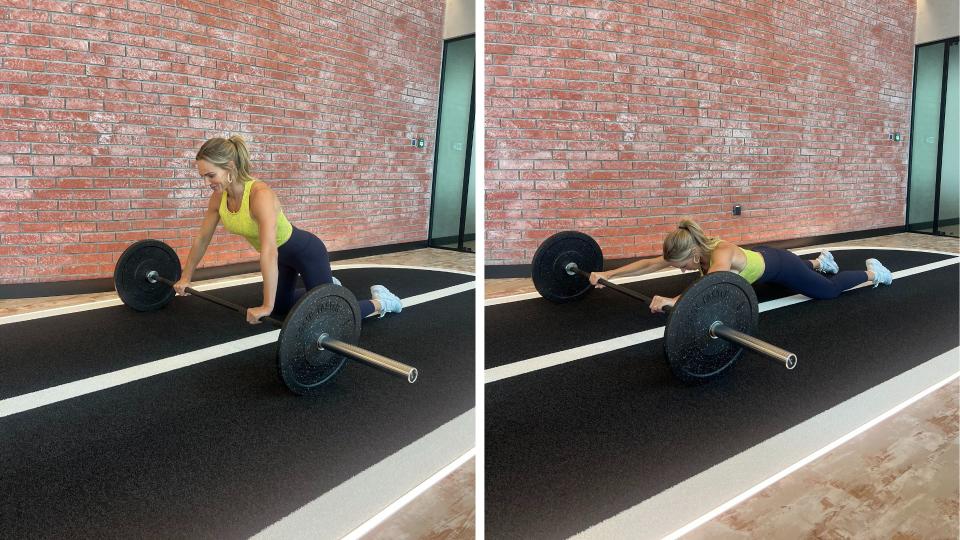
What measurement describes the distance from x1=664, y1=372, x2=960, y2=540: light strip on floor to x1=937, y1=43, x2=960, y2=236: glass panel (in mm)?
520

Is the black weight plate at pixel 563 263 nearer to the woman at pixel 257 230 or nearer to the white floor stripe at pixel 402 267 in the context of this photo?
the white floor stripe at pixel 402 267

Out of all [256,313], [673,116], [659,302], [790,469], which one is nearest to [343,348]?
[256,313]

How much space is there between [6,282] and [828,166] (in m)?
1.50

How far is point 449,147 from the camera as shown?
1.07 meters

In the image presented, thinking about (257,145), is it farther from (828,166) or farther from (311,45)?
(828,166)

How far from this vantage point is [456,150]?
105cm

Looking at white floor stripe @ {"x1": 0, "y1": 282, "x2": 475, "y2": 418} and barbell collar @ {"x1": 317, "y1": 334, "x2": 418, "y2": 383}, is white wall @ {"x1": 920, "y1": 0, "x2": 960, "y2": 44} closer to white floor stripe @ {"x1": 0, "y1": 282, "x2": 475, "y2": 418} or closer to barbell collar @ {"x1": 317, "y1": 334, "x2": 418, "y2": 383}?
white floor stripe @ {"x1": 0, "y1": 282, "x2": 475, "y2": 418}

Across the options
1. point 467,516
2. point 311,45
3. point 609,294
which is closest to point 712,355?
point 609,294

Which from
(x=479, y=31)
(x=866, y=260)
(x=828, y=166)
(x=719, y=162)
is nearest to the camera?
(x=479, y=31)

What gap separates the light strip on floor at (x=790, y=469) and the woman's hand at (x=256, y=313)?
0.82 m

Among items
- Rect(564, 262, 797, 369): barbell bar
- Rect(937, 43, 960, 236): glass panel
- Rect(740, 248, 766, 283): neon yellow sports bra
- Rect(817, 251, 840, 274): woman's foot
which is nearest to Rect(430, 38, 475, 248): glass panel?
Rect(564, 262, 797, 369): barbell bar

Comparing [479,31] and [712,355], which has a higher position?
[479,31]

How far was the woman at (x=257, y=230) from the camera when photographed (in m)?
1.01

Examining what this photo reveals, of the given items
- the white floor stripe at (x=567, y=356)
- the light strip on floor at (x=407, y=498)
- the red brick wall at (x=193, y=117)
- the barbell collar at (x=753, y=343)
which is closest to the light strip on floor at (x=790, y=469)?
the barbell collar at (x=753, y=343)
